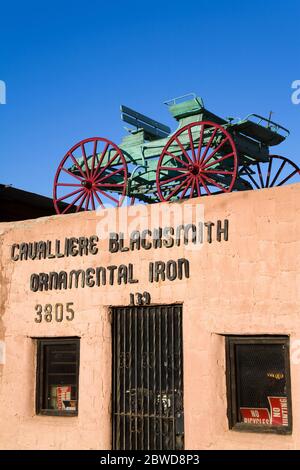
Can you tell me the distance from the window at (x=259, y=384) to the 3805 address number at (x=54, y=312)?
8.25ft

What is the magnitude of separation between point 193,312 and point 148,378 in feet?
3.77

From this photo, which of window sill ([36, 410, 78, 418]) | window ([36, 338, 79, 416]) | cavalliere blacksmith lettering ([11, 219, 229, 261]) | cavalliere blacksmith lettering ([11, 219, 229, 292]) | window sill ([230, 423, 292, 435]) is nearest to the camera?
window sill ([230, 423, 292, 435])

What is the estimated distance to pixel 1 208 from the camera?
14930 mm

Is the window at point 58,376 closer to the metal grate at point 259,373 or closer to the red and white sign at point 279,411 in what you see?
the metal grate at point 259,373

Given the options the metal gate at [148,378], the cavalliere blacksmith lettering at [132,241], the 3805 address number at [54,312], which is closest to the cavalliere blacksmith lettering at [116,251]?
the cavalliere blacksmith lettering at [132,241]

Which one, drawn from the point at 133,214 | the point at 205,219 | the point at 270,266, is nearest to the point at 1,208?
the point at 133,214

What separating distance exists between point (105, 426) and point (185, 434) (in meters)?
1.20

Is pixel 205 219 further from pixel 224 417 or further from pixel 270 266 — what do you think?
pixel 224 417

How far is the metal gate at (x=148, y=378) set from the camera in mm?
8109

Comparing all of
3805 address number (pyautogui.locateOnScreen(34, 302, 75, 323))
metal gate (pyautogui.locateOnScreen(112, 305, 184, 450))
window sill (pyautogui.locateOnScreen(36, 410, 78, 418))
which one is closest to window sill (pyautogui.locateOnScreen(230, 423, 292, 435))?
metal gate (pyautogui.locateOnScreen(112, 305, 184, 450))

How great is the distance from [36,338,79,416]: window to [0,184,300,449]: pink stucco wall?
0.13 metres

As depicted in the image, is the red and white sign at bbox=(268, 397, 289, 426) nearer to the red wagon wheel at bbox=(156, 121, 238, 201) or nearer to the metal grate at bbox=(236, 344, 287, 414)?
the metal grate at bbox=(236, 344, 287, 414)

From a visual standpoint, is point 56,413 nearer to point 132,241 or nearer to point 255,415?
point 132,241

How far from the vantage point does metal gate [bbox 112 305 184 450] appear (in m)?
8.11
